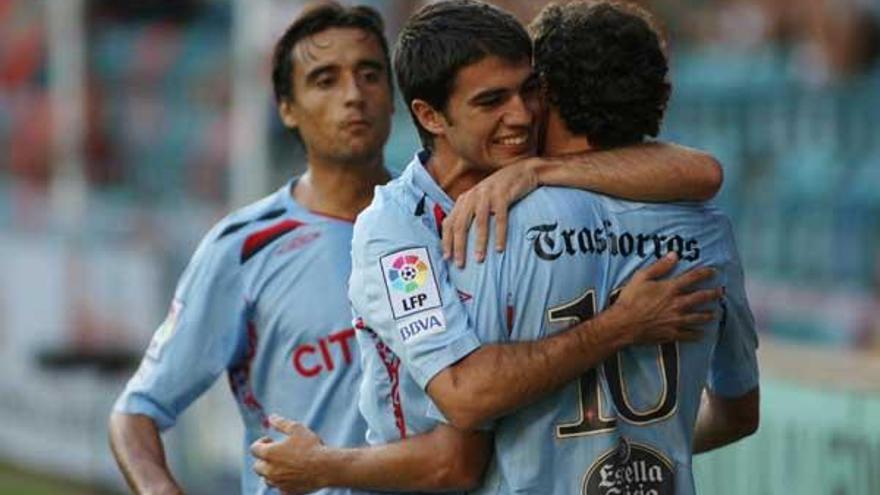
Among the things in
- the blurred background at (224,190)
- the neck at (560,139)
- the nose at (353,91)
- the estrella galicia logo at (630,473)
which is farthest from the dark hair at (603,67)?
the blurred background at (224,190)

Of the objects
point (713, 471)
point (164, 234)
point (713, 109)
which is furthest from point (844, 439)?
point (164, 234)

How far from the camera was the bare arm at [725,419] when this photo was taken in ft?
14.6

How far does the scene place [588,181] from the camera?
3.91 m

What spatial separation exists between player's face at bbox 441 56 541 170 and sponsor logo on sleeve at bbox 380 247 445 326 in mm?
254

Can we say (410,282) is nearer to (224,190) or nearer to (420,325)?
(420,325)

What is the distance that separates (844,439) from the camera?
625cm

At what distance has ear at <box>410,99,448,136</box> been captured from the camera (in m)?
4.01

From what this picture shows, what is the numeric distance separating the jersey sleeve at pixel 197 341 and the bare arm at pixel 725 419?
117 cm

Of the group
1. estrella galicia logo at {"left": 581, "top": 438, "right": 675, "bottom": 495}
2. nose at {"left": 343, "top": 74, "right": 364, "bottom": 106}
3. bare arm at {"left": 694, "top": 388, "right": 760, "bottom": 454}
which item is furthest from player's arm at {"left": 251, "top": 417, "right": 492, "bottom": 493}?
nose at {"left": 343, "top": 74, "right": 364, "bottom": 106}

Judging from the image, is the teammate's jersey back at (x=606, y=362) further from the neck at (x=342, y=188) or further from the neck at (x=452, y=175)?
the neck at (x=342, y=188)

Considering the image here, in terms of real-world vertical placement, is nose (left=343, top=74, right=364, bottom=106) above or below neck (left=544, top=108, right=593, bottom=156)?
above

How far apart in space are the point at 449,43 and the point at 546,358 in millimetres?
628

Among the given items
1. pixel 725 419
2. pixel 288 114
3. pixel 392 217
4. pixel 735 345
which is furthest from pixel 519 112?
pixel 288 114

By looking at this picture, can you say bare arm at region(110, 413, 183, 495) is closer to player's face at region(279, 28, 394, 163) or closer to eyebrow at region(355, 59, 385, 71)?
player's face at region(279, 28, 394, 163)
